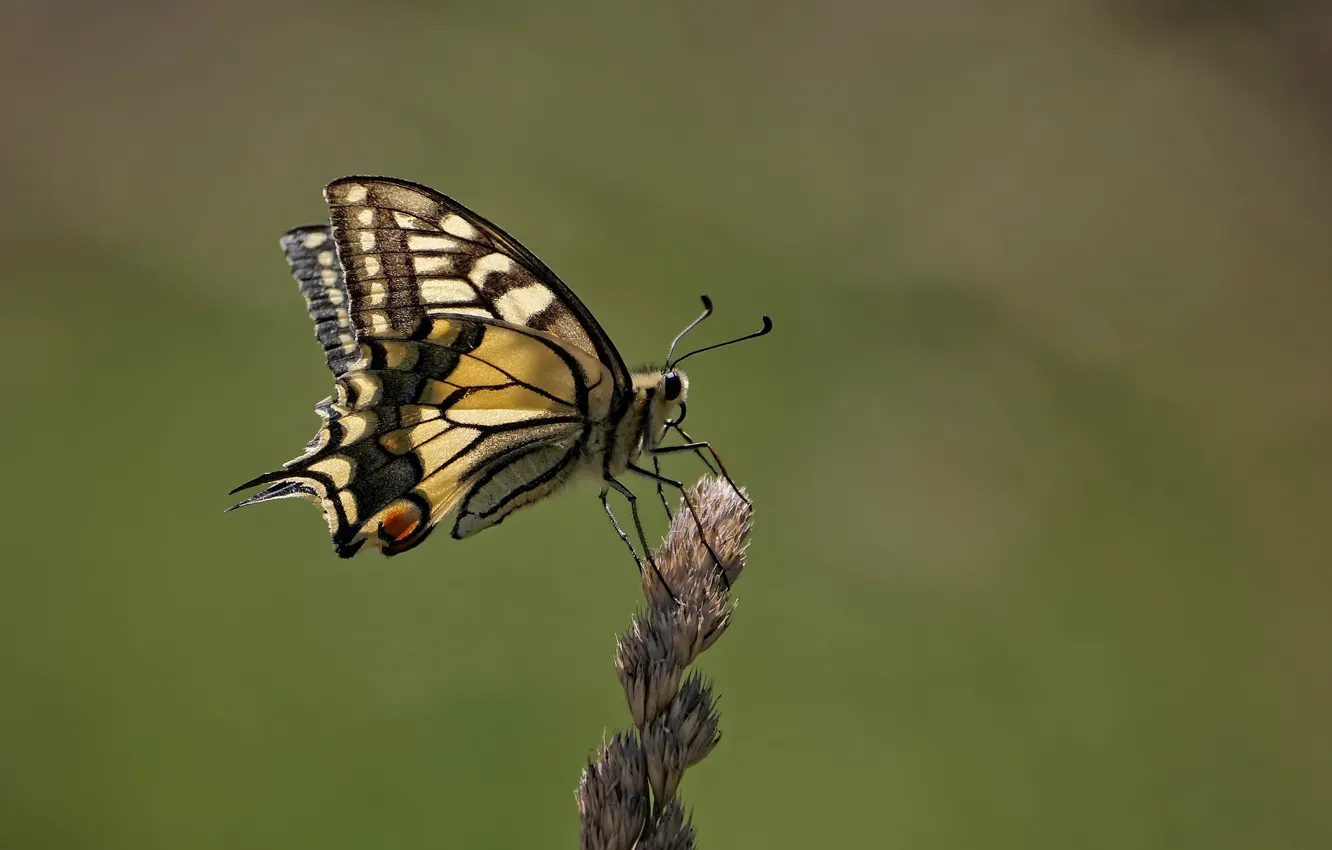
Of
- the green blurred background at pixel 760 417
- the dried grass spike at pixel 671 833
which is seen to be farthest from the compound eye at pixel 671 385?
the green blurred background at pixel 760 417

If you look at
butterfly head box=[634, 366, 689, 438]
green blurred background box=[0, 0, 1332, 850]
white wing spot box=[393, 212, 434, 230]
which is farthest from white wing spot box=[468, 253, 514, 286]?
green blurred background box=[0, 0, 1332, 850]

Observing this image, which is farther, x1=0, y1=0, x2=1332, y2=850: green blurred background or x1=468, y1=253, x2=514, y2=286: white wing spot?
x1=0, y1=0, x2=1332, y2=850: green blurred background

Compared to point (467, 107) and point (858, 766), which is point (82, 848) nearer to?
point (858, 766)

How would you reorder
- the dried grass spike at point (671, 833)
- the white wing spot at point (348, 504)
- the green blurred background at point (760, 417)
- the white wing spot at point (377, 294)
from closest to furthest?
the dried grass spike at point (671, 833)
the white wing spot at point (348, 504)
the white wing spot at point (377, 294)
the green blurred background at point (760, 417)

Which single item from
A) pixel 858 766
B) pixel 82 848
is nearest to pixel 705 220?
pixel 858 766

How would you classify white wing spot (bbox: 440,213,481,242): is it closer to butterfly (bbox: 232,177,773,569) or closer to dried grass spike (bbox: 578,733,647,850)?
butterfly (bbox: 232,177,773,569)

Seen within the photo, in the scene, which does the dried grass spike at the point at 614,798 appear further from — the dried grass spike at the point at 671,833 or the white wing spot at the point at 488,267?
the white wing spot at the point at 488,267

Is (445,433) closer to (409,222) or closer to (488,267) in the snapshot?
(488,267)
